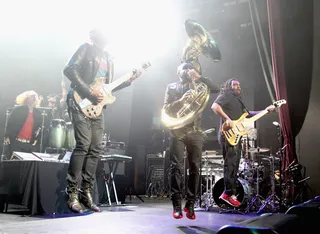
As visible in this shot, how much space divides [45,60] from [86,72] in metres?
7.19

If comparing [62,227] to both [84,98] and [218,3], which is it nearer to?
[84,98]

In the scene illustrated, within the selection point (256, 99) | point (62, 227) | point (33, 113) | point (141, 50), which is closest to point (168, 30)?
point (141, 50)

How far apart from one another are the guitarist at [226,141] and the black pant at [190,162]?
139cm

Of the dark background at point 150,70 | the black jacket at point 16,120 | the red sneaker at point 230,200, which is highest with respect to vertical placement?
the dark background at point 150,70

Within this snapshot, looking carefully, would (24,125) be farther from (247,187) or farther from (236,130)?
(247,187)

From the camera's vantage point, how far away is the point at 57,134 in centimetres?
655

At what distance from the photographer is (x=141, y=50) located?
852 centimetres

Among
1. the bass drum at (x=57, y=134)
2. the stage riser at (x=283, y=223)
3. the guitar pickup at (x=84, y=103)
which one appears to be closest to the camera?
the stage riser at (x=283, y=223)

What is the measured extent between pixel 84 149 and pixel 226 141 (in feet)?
8.22

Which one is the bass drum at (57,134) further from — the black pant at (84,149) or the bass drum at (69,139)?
the black pant at (84,149)

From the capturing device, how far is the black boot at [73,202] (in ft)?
9.55

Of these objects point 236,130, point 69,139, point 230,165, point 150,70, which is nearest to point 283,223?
point 230,165

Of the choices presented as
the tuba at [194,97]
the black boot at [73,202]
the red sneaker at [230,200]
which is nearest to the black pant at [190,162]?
the tuba at [194,97]

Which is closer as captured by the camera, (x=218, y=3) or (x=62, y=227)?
(x=62, y=227)
